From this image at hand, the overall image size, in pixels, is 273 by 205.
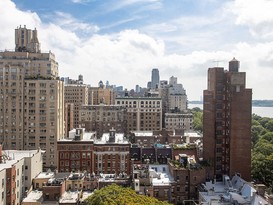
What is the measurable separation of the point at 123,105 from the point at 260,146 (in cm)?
7289

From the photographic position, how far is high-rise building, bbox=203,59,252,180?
339ft

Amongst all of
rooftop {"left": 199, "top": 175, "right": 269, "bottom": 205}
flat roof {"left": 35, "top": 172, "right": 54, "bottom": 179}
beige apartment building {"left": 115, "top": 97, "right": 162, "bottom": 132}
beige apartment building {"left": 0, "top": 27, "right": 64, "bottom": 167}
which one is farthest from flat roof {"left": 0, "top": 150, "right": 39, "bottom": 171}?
beige apartment building {"left": 115, "top": 97, "right": 162, "bottom": 132}

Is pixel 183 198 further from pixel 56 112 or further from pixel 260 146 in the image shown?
pixel 260 146

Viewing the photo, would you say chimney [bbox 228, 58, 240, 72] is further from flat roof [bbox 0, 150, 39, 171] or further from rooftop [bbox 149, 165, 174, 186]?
flat roof [bbox 0, 150, 39, 171]

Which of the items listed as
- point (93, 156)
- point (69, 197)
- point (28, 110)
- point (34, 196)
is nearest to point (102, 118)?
point (28, 110)

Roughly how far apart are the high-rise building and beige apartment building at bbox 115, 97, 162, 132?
88311 mm

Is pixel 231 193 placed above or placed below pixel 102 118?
below

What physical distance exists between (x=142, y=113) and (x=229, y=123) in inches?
3705

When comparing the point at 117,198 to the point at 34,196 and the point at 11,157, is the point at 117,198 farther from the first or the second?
the point at 11,157

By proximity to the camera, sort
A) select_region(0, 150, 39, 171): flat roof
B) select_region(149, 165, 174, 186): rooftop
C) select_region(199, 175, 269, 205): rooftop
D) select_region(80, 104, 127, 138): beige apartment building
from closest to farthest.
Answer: select_region(199, 175, 269, 205): rooftop
select_region(0, 150, 39, 171): flat roof
select_region(149, 165, 174, 186): rooftop
select_region(80, 104, 127, 138): beige apartment building

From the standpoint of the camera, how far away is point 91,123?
7259 inches

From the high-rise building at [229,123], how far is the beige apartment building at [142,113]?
8831cm

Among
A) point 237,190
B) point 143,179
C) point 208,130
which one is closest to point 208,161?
point 208,130

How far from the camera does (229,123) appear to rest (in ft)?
343
